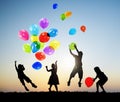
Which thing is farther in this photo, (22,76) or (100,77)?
(22,76)

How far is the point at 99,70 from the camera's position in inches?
539

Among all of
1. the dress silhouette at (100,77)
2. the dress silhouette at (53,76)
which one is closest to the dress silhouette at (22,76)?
the dress silhouette at (53,76)

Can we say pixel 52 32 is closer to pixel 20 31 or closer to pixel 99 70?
pixel 20 31

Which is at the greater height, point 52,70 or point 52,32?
point 52,32

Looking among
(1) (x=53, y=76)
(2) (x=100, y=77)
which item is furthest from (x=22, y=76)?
(2) (x=100, y=77)

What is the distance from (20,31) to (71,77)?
4.06m

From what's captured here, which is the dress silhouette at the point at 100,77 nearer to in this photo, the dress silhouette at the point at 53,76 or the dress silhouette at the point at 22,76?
the dress silhouette at the point at 53,76

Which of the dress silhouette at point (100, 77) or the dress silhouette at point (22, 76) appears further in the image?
the dress silhouette at point (22, 76)

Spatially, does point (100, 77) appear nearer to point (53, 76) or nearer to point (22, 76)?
point (53, 76)

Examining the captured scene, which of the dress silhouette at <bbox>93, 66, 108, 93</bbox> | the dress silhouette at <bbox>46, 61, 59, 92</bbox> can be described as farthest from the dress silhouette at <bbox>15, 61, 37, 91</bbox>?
the dress silhouette at <bbox>93, 66, 108, 93</bbox>

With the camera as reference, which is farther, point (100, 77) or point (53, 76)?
point (53, 76)

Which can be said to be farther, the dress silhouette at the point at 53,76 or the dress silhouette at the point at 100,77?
the dress silhouette at the point at 53,76
